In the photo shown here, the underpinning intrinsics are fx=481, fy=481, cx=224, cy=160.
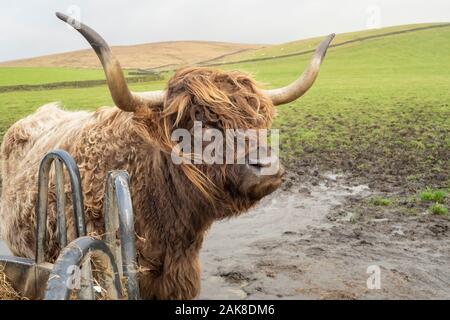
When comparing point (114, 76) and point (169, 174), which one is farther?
point (169, 174)

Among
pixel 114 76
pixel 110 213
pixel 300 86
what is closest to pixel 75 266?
pixel 110 213

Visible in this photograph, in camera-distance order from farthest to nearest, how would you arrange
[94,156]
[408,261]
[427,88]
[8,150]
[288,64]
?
[288,64] → [427,88] → [408,261] → [8,150] → [94,156]

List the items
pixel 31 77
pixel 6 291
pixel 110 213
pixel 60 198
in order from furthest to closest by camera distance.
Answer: pixel 31 77
pixel 6 291
pixel 60 198
pixel 110 213

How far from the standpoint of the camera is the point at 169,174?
3.54 m

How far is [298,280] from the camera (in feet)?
18.2

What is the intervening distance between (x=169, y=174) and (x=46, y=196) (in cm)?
104

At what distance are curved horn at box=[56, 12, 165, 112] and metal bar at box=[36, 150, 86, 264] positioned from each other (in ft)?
1.86

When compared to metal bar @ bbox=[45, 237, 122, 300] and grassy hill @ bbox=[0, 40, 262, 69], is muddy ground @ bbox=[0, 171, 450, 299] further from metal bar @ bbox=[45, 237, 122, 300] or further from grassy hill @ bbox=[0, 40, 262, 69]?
grassy hill @ bbox=[0, 40, 262, 69]

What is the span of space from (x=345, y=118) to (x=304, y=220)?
11945 millimetres

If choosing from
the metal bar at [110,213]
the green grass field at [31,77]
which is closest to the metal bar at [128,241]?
the metal bar at [110,213]

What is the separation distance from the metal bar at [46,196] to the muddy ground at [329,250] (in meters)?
2.82

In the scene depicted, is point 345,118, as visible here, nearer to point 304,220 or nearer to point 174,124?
point 304,220

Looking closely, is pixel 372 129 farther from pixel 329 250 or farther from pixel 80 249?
pixel 80 249

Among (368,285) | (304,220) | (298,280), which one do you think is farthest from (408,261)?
(304,220)
